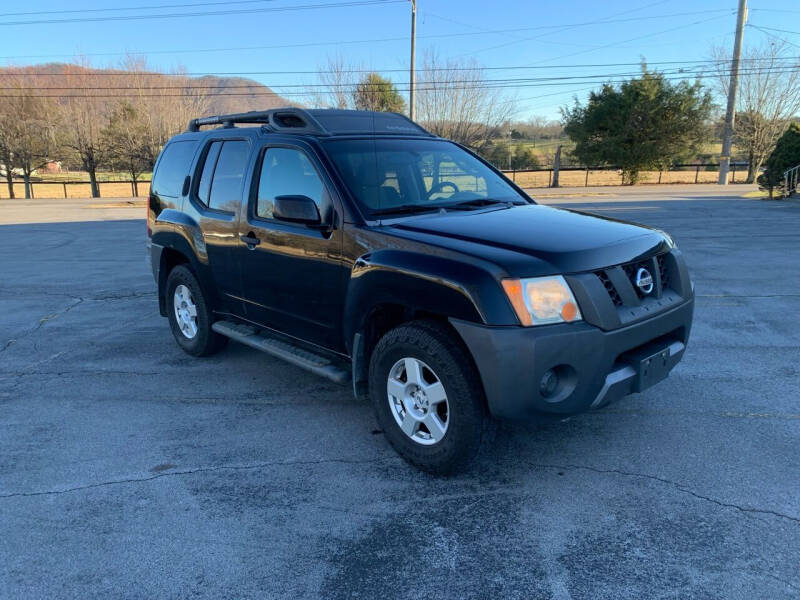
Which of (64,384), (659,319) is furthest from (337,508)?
(64,384)

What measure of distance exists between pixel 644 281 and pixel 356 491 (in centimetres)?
197

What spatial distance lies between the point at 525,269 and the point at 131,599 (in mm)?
2256

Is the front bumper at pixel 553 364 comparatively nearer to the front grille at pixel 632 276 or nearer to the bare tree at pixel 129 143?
the front grille at pixel 632 276

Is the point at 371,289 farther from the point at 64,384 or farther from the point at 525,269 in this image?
the point at 64,384

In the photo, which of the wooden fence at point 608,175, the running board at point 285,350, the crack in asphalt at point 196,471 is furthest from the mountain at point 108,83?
the crack in asphalt at point 196,471

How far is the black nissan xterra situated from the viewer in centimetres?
299

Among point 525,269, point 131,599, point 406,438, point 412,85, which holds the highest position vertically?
point 412,85

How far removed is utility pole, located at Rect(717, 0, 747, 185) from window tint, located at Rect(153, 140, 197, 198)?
1368 inches

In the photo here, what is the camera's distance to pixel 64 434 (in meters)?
4.07

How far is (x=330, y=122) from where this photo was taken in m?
4.39

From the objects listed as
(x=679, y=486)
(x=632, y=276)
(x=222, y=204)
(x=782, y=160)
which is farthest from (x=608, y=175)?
(x=679, y=486)

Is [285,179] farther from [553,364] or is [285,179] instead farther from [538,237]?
[553,364]

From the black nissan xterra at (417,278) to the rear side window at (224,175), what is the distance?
0.06ft

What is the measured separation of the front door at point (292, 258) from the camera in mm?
3865
